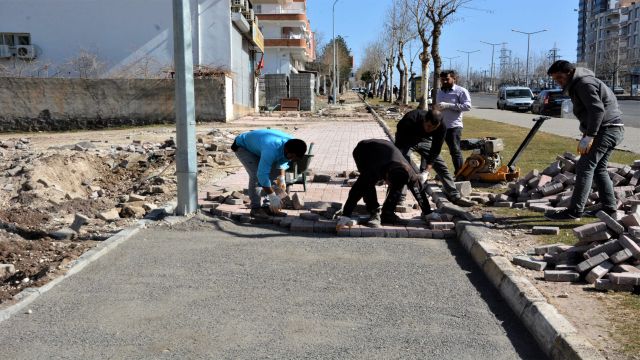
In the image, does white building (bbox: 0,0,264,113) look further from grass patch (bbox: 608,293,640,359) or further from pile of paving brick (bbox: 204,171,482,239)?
grass patch (bbox: 608,293,640,359)

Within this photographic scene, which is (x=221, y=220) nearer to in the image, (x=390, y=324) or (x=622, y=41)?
(x=390, y=324)

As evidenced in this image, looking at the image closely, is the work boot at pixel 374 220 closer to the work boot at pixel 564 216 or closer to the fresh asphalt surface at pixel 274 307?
the fresh asphalt surface at pixel 274 307

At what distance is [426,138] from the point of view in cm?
815

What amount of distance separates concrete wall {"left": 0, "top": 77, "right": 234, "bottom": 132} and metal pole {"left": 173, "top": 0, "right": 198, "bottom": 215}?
17026 millimetres

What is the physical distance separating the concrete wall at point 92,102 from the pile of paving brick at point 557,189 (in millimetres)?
17783

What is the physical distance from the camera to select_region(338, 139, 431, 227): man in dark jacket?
6.68 metres

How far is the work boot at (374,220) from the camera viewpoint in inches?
277

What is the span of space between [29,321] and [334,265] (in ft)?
8.61

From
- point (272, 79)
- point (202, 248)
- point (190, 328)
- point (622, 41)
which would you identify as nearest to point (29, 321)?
point (190, 328)

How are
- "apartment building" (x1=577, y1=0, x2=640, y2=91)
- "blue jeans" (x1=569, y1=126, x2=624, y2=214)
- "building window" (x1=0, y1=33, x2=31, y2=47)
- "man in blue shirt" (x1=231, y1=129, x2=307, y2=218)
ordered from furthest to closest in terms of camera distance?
"apartment building" (x1=577, y1=0, x2=640, y2=91), "building window" (x1=0, y1=33, x2=31, y2=47), "man in blue shirt" (x1=231, y1=129, x2=307, y2=218), "blue jeans" (x1=569, y1=126, x2=624, y2=214)

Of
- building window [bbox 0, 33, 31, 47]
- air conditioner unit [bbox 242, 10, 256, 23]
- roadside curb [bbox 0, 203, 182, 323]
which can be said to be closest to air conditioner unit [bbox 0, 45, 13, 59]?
building window [bbox 0, 33, 31, 47]

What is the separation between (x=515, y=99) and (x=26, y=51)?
101 ft

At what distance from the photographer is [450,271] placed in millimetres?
5613

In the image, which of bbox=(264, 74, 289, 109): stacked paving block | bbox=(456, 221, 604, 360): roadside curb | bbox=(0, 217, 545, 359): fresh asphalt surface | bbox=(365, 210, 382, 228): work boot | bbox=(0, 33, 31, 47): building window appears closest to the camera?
bbox=(456, 221, 604, 360): roadside curb
